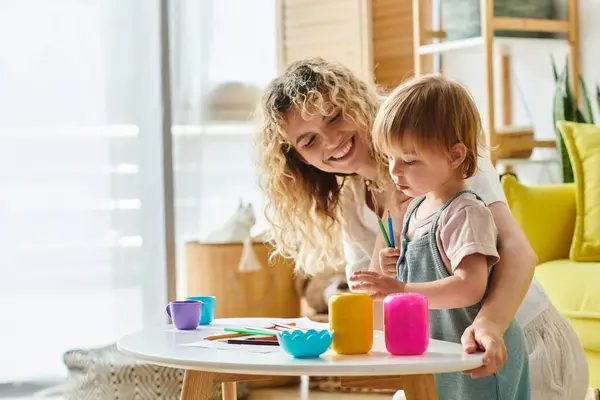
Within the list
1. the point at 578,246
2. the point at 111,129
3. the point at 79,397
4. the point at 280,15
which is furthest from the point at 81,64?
the point at 578,246

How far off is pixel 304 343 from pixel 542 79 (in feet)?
8.99

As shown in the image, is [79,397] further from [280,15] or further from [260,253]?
[280,15]

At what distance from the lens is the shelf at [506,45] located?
354 cm

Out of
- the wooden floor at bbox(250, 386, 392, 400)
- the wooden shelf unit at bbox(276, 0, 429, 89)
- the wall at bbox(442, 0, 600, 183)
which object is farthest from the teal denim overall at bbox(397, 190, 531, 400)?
the wooden shelf unit at bbox(276, 0, 429, 89)

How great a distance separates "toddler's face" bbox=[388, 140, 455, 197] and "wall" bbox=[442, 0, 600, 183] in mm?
2241

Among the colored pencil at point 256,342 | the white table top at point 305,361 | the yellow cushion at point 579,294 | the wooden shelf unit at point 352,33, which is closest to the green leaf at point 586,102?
the yellow cushion at point 579,294

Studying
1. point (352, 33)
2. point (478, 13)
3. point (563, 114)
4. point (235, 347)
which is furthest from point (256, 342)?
point (352, 33)

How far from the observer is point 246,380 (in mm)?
1742

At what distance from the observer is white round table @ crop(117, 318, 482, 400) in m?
1.26

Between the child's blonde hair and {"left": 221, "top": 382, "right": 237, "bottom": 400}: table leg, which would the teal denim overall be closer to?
the child's blonde hair

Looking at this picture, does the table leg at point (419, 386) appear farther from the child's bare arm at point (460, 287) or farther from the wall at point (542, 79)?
the wall at point (542, 79)

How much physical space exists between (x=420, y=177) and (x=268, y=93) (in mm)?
586

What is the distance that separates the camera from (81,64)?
3.76 meters

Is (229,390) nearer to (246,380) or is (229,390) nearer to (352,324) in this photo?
(246,380)
